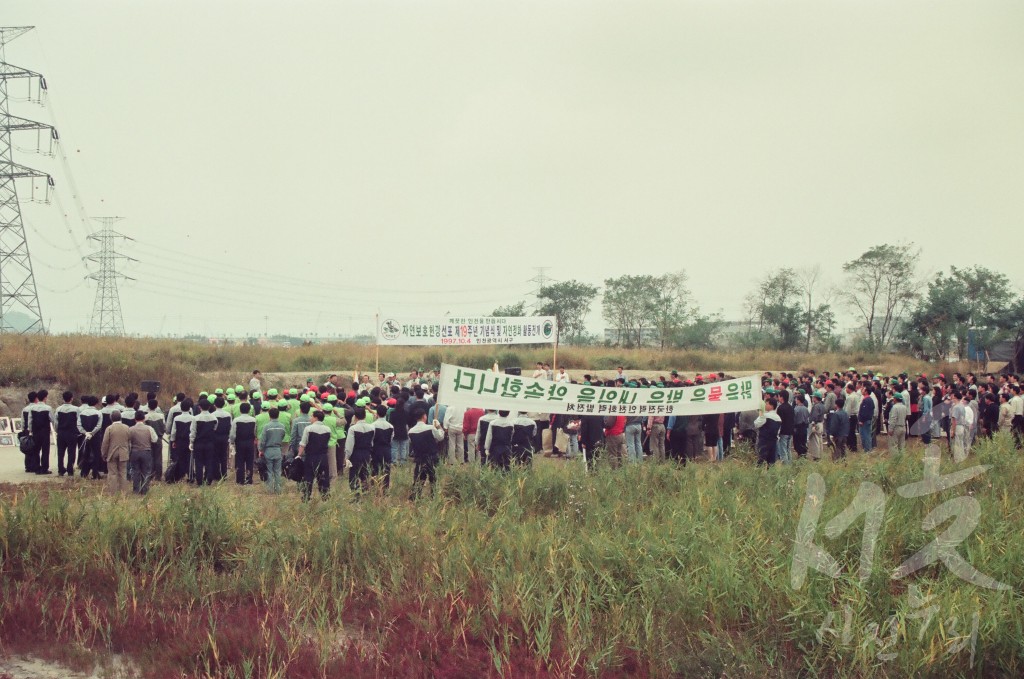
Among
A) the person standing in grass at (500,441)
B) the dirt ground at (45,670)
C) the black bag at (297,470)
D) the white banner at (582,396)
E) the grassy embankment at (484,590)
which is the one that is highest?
the white banner at (582,396)

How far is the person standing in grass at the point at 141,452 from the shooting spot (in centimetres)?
1216

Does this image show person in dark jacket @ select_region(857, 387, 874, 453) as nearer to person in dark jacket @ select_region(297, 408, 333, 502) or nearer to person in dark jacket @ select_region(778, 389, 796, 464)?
person in dark jacket @ select_region(778, 389, 796, 464)

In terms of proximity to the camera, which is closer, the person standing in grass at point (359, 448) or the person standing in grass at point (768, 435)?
the person standing in grass at point (359, 448)

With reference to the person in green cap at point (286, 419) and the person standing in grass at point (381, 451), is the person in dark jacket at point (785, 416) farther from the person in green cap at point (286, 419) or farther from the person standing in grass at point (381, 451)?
the person in green cap at point (286, 419)

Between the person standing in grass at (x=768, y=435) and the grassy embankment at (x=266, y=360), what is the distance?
60.7 feet

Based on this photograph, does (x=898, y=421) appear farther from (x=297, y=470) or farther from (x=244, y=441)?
(x=244, y=441)

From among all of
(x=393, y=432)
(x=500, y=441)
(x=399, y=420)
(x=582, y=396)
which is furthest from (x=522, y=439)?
(x=399, y=420)

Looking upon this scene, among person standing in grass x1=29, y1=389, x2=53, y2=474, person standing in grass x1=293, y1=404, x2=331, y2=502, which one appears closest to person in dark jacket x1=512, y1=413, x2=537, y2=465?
person standing in grass x1=293, y1=404, x2=331, y2=502

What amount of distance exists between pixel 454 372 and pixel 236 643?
5.92m

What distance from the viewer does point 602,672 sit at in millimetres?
6055

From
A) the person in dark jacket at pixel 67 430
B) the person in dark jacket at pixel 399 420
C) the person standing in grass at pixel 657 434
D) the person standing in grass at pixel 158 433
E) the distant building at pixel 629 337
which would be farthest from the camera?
the distant building at pixel 629 337

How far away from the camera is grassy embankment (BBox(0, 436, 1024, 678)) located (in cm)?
614

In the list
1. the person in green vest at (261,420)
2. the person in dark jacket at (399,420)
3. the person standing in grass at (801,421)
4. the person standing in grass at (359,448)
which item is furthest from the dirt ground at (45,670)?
the person standing in grass at (801,421)

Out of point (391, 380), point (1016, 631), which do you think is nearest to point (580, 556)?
point (1016, 631)
